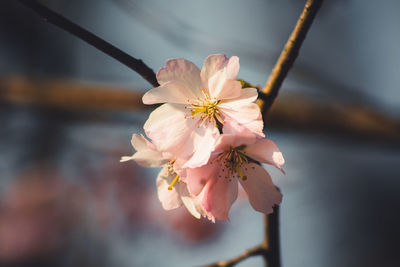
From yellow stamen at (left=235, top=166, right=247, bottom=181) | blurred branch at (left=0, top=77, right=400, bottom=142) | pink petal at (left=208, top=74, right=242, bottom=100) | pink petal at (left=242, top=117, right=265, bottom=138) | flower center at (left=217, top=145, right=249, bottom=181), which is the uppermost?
blurred branch at (left=0, top=77, right=400, bottom=142)

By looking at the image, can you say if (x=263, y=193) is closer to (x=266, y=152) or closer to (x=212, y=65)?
(x=266, y=152)

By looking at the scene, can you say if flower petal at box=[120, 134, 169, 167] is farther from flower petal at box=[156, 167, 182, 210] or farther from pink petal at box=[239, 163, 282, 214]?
pink petal at box=[239, 163, 282, 214]

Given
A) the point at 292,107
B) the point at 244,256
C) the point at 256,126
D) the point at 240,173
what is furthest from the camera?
the point at 292,107

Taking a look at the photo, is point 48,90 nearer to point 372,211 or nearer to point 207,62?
point 207,62

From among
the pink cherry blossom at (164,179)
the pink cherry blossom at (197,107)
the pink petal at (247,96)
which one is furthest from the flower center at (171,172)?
the pink petal at (247,96)

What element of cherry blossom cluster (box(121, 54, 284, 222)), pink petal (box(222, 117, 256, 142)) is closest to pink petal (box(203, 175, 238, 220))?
cherry blossom cluster (box(121, 54, 284, 222))

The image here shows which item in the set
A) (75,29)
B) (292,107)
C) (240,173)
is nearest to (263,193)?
(240,173)

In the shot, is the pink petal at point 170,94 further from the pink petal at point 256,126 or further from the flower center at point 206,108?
the pink petal at point 256,126
